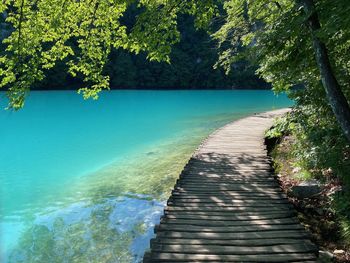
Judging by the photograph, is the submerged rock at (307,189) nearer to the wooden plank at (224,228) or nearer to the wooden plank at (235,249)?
the wooden plank at (224,228)

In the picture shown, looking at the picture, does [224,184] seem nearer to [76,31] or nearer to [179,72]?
[76,31]

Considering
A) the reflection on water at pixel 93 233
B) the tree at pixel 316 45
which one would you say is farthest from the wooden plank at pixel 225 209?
the tree at pixel 316 45

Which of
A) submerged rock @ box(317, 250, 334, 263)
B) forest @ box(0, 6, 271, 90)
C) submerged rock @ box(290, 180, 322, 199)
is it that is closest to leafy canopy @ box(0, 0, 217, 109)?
submerged rock @ box(290, 180, 322, 199)

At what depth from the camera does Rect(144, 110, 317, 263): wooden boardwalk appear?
5.21 meters

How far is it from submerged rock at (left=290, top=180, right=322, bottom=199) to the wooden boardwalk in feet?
1.78

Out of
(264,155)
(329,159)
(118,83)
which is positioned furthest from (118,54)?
(329,159)

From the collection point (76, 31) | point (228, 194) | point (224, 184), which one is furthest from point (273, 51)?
point (76, 31)

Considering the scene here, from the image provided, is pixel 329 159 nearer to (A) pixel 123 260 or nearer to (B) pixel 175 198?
(B) pixel 175 198

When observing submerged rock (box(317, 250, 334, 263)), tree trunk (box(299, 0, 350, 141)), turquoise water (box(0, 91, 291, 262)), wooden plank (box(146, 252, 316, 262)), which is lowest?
turquoise water (box(0, 91, 291, 262))

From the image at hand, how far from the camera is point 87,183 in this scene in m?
12.9

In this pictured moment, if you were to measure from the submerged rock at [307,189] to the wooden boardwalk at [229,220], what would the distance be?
1.78ft

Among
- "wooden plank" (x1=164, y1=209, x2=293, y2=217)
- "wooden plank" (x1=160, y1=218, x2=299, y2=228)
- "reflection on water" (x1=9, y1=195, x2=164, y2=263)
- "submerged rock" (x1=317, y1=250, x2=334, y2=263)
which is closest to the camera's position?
"submerged rock" (x1=317, y1=250, x2=334, y2=263)

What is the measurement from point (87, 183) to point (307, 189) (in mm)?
7351

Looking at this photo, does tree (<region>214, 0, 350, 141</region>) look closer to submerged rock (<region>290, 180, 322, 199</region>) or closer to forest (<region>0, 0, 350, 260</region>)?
forest (<region>0, 0, 350, 260</region>)
